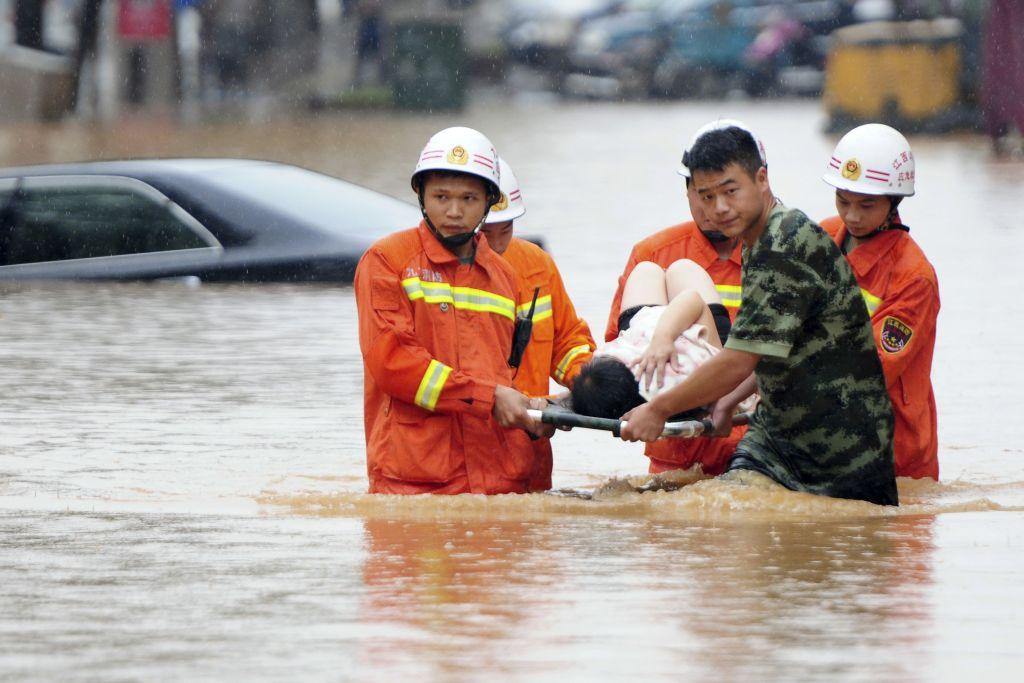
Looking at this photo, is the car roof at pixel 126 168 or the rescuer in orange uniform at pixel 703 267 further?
the car roof at pixel 126 168

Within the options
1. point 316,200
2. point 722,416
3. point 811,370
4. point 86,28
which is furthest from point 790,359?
point 86,28

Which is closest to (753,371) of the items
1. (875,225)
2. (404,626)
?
(875,225)

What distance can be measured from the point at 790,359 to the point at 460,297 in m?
1.07

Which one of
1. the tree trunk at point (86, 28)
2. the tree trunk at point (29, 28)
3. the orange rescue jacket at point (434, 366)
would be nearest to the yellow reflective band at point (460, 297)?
the orange rescue jacket at point (434, 366)

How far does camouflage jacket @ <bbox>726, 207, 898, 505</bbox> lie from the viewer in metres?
6.94

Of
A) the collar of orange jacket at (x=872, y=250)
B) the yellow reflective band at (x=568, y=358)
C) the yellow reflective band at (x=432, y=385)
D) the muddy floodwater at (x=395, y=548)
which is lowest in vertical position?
the muddy floodwater at (x=395, y=548)

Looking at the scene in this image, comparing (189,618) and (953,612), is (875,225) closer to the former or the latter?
(953,612)

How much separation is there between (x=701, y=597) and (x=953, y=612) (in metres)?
0.66

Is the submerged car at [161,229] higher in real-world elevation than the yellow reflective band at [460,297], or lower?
higher

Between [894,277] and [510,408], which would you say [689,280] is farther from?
[510,408]

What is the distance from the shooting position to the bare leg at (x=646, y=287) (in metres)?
7.73

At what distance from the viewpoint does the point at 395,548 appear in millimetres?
7008

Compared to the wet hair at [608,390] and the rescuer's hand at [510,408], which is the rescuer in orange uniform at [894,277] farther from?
the rescuer's hand at [510,408]

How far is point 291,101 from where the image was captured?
47.6 metres
